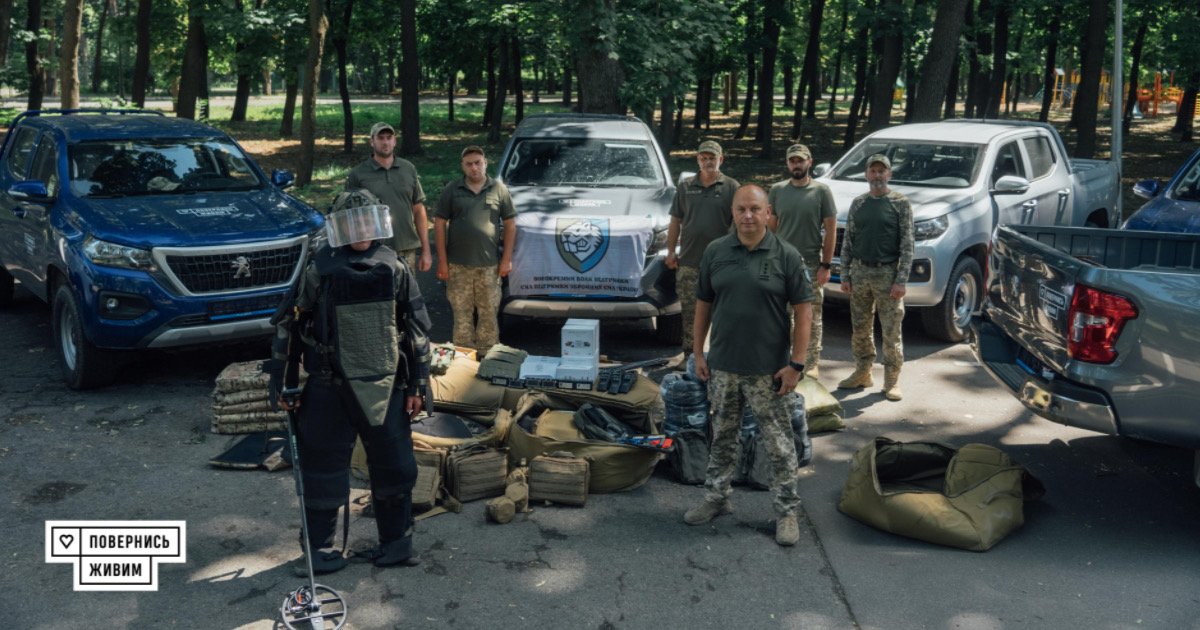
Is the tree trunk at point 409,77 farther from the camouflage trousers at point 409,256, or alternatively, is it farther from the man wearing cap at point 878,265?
the man wearing cap at point 878,265

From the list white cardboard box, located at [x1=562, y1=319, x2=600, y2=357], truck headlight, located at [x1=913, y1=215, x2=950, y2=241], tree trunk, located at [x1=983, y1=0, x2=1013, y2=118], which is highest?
tree trunk, located at [x1=983, y1=0, x2=1013, y2=118]

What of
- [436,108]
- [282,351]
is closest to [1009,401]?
[282,351]

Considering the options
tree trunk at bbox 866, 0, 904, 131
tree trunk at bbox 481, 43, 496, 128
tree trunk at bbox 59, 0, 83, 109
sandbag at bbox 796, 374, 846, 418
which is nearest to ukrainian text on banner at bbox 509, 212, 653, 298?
sandbag at bbox 796, 374, 846, 418

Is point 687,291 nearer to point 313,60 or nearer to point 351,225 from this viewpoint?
point 351,225

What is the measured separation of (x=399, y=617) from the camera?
4453mm

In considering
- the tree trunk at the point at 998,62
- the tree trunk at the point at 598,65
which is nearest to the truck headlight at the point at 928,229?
the tree trunk at the point at 598,65

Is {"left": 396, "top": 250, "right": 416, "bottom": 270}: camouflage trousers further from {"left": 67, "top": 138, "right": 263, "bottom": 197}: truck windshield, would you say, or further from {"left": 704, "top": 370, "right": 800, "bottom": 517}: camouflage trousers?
{"left": 704, "top": 370, "right": 800, "bottom": 517}: camouflage trousers

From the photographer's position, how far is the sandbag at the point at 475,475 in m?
5.78

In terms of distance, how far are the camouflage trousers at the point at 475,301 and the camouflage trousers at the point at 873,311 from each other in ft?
9.26

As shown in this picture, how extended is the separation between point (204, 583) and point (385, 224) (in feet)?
6.24

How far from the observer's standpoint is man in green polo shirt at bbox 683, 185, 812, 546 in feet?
16.8

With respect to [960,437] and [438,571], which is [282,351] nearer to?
[438,571]

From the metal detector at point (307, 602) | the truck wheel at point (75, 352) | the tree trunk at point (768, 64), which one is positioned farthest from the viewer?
the tree trunk at point (768, 64)

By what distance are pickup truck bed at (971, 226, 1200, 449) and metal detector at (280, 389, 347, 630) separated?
371 centimetres
